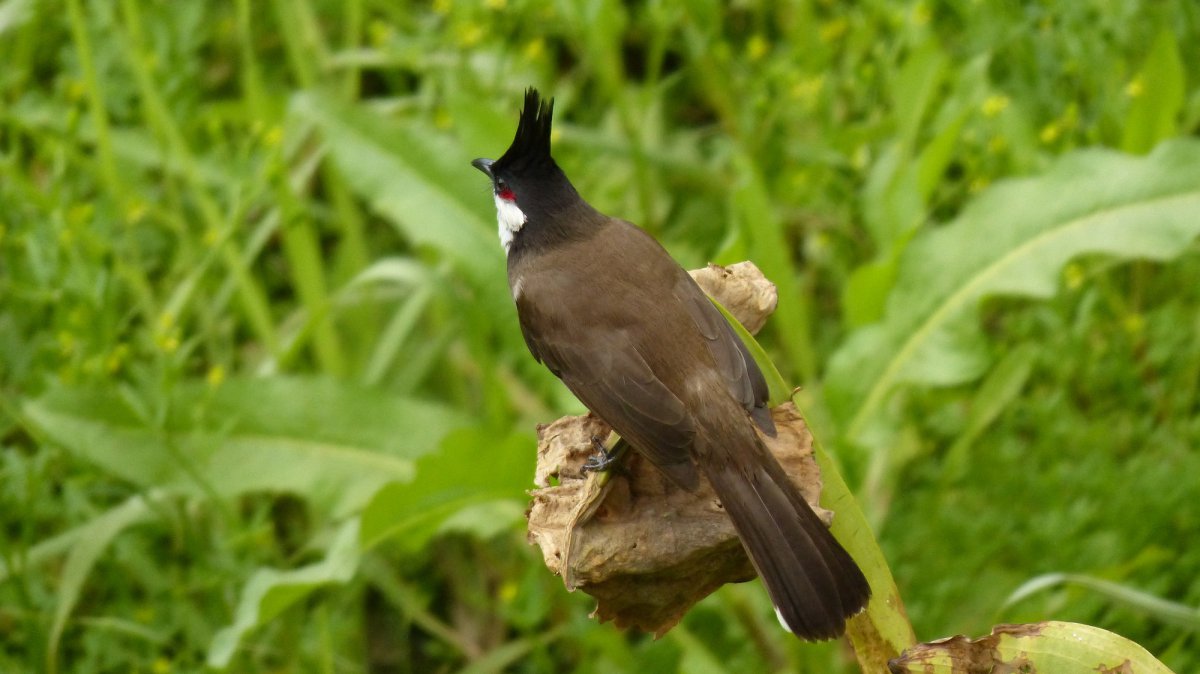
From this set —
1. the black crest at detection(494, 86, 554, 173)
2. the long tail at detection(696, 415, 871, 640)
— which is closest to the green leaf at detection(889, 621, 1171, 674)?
the long tail at detection(696, 415, 871, 640)

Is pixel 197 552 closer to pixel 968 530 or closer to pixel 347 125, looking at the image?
pixel 347 125

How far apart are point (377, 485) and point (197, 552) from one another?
0.47m

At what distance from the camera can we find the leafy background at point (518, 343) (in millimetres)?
3051

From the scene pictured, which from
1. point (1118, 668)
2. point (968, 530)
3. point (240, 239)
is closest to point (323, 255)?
point (240, 239)

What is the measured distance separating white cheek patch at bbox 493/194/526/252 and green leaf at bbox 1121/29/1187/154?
1.66 m

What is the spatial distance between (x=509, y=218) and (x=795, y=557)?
123 centimetres

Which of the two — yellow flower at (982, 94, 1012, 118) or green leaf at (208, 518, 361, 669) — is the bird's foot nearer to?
green leaf at (208, 518, 361, 669)

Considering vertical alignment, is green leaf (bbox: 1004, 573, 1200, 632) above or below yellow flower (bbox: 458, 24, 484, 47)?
below

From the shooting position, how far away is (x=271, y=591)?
277cm

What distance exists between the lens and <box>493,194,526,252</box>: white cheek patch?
277 centimetres

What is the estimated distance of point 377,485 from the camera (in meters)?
3.42

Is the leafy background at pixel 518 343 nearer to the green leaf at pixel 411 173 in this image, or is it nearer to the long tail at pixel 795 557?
the green leaf at pixel 411 173

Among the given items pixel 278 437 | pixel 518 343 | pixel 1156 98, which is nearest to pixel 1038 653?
pixel 518 343

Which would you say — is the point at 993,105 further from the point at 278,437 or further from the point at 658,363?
the point at 278,437
